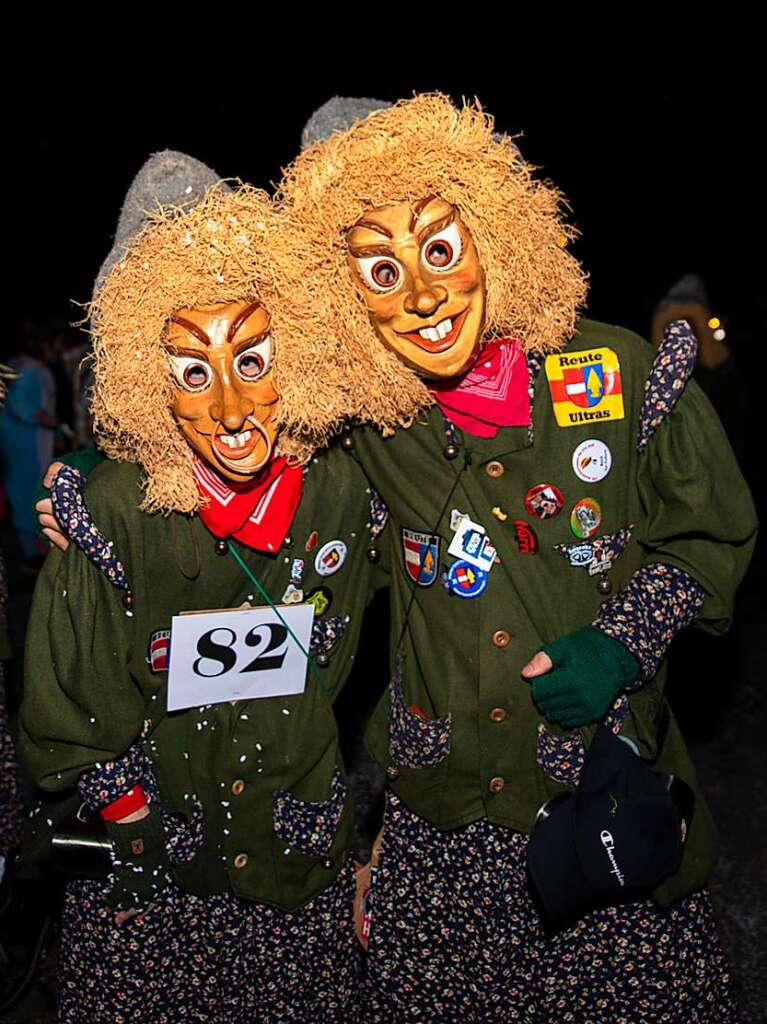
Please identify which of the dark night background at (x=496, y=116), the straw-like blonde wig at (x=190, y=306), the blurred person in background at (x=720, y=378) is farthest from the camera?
the dark night background at (x=496, y=116)

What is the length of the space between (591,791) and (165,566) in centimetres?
109

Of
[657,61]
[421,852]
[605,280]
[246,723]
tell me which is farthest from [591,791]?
[605,280]

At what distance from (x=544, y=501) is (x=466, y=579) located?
255 mm

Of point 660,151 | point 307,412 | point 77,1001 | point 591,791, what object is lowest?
point 77,1001

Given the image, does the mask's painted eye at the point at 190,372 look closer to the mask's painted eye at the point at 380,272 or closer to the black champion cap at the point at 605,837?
the mask's painted eye at the point at 380,272

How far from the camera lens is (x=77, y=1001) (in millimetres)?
2836

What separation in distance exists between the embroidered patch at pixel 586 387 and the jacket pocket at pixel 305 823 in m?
1.12

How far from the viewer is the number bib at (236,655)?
104 inches

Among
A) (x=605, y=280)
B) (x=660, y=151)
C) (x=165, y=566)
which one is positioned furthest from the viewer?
(x=605, y=280)

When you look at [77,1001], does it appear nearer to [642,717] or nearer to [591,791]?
[591,791]

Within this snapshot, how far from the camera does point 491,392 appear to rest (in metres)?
2.58

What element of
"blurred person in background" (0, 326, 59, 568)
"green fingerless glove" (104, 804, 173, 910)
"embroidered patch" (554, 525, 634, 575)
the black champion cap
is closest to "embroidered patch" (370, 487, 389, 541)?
"embroidered patch" (554, 525, 634, 575)

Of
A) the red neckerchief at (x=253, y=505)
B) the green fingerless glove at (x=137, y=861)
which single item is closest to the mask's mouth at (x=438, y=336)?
the red neckerchief at (x=253, y=505)

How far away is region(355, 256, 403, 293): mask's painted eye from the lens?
2.48 metres
